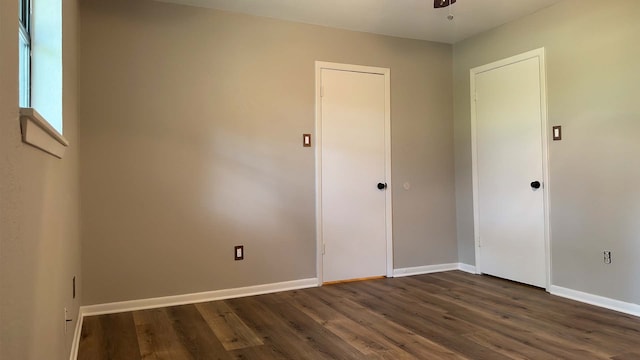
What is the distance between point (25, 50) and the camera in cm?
167

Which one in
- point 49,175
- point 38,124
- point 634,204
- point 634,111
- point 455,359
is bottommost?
point 455,359

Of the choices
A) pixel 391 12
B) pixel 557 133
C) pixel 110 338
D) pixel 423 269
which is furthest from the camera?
pixel 423 269

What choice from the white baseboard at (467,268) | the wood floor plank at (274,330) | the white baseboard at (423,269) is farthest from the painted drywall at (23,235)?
the white baseboard at (467,268)

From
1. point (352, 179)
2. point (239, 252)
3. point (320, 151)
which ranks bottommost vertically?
point (239, 252)

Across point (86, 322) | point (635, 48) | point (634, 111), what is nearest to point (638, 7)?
point (635, 48)

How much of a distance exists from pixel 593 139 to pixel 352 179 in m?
2.04

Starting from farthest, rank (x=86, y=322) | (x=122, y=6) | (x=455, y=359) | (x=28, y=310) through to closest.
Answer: (x=122, y=6) → (x=86, y=322) → (x=455, y=359) → (x=28, y=310)

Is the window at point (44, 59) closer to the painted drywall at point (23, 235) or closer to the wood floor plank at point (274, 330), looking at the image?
the painted drywall at point (23, 235)

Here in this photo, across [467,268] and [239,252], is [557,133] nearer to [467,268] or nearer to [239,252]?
[467,268]

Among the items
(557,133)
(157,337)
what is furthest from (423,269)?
(157,337)

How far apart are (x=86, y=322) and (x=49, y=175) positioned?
193 cm

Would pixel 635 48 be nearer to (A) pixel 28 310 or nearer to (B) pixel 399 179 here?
(B) pixel 399 179

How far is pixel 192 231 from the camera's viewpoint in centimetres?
350

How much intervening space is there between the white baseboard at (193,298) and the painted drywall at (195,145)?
1.8 inches
